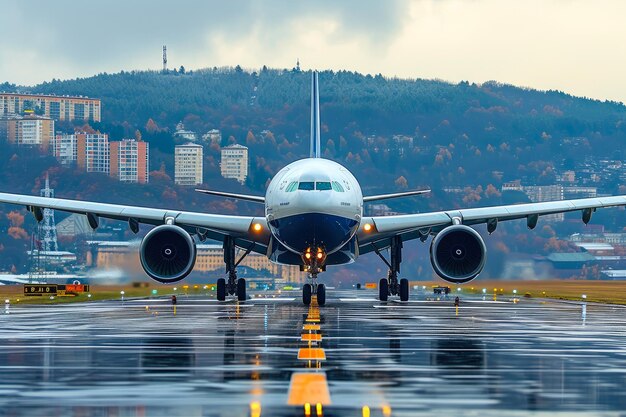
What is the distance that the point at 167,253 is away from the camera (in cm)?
4025

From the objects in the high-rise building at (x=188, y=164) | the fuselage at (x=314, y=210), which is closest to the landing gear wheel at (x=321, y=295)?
the fuselage at (x=314, y=210)

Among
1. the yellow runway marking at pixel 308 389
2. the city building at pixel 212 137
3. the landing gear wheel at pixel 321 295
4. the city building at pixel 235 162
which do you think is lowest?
the yellow runway marking at pixel 308 389

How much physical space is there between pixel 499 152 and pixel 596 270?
89.0 metres

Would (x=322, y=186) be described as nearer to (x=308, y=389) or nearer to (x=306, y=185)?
(x=306, y=185)

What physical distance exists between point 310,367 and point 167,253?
24190 millimetres

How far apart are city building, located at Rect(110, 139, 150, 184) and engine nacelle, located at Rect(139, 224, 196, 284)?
9000cm

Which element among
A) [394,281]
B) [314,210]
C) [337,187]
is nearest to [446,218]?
[394,281]

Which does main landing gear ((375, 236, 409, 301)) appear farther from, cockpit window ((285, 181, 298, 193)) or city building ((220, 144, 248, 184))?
city building ((220, 144, 248, 184))

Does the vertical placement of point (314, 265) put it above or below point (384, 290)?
above

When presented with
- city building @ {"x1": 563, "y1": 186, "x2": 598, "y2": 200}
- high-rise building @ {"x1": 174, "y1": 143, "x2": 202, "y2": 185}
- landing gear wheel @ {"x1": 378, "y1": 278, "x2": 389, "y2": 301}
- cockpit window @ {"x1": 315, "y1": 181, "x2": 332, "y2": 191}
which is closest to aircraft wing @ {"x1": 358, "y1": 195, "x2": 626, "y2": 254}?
landing gear wheel @ {"x1": 378, "y1": 278, "x2": 389, "y2": 301}

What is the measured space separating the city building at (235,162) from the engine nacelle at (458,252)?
118 m

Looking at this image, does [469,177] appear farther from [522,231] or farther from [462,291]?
[462,291]

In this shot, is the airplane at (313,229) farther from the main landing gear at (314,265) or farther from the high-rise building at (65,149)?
the high-rise building at (65,149)

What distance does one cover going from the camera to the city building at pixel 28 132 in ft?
494
